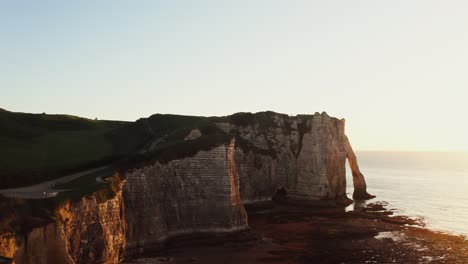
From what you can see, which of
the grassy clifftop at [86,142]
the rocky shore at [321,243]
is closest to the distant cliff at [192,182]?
the grassy clifftop at [86,142]

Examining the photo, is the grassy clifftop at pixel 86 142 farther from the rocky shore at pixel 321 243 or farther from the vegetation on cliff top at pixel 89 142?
the rocky shore at pixel 321 243

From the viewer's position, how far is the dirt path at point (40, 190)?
95.9ft

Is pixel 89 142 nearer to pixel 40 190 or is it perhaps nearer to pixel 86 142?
pixel 86 142

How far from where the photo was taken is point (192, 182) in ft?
148

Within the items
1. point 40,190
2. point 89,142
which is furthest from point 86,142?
point 40,190

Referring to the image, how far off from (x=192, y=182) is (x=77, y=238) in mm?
16934

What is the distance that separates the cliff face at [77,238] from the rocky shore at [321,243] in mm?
4036

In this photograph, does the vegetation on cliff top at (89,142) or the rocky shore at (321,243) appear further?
the vegetation on cliff top at (89,142)

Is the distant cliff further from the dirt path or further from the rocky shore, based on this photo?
the dirt path

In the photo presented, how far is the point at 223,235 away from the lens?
4372 centimetres

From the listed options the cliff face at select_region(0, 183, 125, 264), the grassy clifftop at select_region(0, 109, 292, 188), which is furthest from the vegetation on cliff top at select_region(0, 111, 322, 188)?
the cliff face at select_region(0, 183, 125, 264)

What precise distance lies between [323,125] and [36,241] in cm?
5129

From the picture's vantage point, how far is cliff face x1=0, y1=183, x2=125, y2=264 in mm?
24844

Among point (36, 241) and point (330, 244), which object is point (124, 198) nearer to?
point (36, 241)
